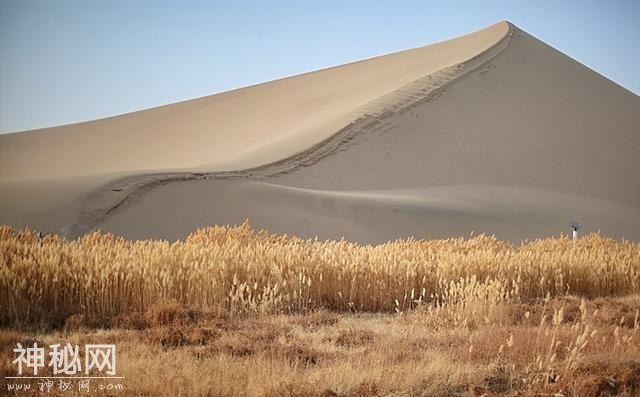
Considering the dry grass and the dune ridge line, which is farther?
the dune ridge line

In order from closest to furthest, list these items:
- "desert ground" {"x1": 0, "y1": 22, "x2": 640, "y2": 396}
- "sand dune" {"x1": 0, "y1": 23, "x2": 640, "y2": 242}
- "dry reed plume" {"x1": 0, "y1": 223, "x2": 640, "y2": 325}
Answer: "desert ground" {"x1": 0, "y1": 22, "x2": 640, "y2": 396}
"dry reed plume" {"x1": 0, "y1": 223, "x2": 640, "y2": 325}
"sand dune" {"x1": 0, "y1": 23, "x2": 640, "y2": 242}

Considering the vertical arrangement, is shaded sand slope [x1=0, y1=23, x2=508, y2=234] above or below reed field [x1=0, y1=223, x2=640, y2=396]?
above

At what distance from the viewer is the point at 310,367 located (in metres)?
6.80

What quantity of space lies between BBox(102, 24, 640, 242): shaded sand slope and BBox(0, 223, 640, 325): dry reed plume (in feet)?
43.0

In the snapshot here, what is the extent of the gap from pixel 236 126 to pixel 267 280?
48.0 metres

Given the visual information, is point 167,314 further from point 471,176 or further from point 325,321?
point 471,176

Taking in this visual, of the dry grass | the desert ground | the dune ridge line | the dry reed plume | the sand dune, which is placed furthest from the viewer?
the sand dune

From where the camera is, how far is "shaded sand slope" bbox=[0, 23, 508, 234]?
4147 centimetres

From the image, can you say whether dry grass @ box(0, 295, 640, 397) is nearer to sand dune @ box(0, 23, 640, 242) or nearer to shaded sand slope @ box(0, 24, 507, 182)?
sand dune @ box(0, 23, 640, 242)

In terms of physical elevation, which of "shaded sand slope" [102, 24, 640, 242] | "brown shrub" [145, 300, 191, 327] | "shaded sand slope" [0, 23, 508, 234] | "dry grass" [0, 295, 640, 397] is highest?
"shaded sand slope" [0, 23, 508, 234]

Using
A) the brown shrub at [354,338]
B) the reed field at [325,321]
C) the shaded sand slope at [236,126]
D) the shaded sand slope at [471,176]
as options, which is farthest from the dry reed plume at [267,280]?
the shaded sand slope at [236,126]

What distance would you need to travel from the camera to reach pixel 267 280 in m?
10.1

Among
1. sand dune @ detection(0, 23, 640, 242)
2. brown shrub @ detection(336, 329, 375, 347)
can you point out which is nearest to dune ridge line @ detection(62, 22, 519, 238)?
sand dune @ detection(0, 23, 640, 242)

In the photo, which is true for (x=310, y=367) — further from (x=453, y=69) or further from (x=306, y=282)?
(x=453, y=69)
